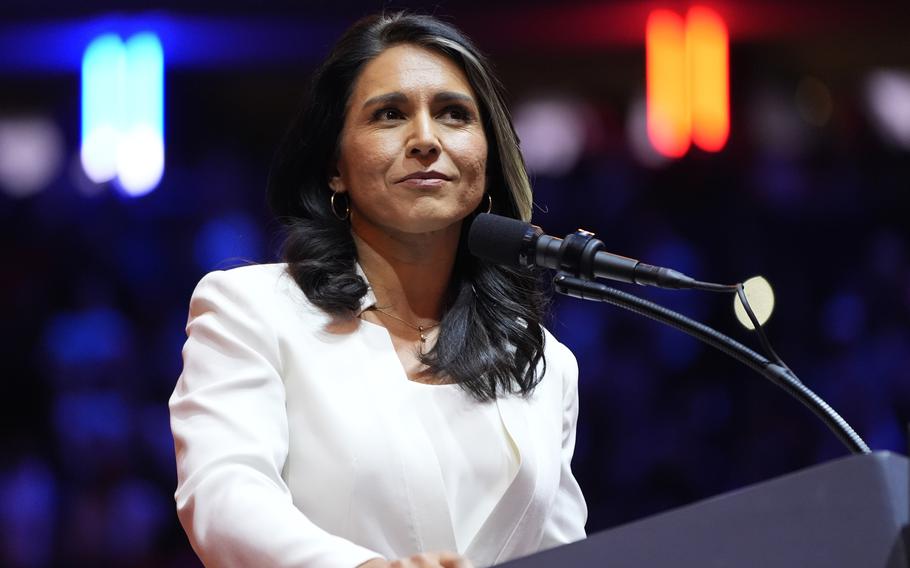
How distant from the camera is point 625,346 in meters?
4.50

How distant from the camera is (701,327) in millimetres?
1580

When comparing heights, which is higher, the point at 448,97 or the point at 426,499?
the point at 448,97

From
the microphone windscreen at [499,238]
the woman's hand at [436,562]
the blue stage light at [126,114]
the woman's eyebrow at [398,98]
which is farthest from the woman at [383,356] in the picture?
the blue stage light at [126,114]

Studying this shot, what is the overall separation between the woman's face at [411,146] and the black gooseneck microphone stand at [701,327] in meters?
0.45

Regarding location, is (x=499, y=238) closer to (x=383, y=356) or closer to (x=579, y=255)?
(x=579, y=255)

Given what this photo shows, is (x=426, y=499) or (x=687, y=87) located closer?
(x=426, y=499)

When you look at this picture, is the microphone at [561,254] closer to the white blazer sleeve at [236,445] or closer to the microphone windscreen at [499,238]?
the microphone windscreen at [499,238]

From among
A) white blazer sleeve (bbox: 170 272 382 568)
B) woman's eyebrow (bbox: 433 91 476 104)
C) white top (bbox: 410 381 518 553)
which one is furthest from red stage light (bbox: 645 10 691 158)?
white blazer sleeve (bbox: 170 272 382 568)

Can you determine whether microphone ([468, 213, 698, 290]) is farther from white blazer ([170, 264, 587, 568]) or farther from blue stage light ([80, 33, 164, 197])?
blue stage light ([80, 33, 164, 197])

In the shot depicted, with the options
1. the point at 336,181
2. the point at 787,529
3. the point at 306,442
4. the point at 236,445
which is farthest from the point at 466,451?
the point at 787,529

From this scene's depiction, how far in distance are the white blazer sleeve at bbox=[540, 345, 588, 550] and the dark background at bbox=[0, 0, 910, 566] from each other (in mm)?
2216

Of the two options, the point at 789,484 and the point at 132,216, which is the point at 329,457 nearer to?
the point at 789,484

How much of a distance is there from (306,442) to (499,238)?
40 centimetres

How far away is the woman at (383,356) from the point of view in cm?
168
